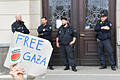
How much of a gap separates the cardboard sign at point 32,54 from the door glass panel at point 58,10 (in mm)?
5636

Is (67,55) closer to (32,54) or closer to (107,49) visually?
(107,49)

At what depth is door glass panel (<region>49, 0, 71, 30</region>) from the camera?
869 centimetres

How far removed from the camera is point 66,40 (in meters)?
7.71

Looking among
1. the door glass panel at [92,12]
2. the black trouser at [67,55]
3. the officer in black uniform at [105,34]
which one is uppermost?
the door glass panel at [92,12]

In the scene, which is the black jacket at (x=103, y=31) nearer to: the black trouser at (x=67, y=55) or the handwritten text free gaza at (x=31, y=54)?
the black trouser at (x=67, y=55)

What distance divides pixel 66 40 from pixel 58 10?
150cm

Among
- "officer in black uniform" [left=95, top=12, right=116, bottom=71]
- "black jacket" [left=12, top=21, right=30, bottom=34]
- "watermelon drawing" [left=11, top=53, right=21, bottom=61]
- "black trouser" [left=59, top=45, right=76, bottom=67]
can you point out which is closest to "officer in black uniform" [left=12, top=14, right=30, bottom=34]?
"black jacket" [left=12, top=21, right=30, bottom=34]

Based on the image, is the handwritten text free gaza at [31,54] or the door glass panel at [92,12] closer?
the handwritten text free gaza at [31,54]

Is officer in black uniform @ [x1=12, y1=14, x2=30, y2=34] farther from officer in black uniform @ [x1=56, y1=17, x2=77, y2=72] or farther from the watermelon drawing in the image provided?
the watermelon drawing

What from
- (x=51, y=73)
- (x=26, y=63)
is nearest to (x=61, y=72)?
(x=51, y=73)

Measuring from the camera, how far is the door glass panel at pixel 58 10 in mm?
8688

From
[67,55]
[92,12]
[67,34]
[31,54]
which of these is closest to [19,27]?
[67,34]

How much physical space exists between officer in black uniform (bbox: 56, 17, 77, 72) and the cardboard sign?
458 centimetres

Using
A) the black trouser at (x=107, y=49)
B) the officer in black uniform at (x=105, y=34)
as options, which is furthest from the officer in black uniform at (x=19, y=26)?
the black trouser at (x=107, y=49)
